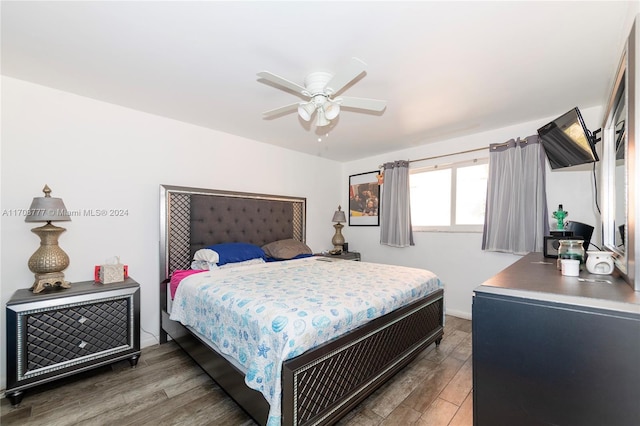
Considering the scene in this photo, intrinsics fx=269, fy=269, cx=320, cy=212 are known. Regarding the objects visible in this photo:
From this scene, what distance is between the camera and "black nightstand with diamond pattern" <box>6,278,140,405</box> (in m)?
1.87

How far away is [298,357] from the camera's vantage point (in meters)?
1.42

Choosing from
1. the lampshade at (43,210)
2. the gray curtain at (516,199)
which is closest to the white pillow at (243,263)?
the lampshade at (43,210)

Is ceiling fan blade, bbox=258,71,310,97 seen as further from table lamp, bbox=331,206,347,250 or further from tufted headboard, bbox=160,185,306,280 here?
table lamp, bbox=331,206,347,250

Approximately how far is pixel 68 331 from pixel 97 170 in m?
1.42

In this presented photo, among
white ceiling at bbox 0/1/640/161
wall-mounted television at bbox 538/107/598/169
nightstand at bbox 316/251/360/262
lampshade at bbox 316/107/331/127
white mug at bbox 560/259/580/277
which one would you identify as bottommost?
nightstand at bbox 316/251/360/262

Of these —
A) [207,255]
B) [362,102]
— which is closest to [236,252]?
[207,255]

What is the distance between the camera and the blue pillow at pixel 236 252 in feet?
9.75

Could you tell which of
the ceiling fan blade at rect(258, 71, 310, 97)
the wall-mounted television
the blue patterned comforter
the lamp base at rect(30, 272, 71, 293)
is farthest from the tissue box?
the wall-mounted television

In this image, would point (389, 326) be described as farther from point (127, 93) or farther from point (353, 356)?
point (127, 93)

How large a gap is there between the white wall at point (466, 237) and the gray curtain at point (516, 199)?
13 centimetres

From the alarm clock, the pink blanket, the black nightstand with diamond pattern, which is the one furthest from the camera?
the pink blanket

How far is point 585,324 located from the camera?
0.91 meters

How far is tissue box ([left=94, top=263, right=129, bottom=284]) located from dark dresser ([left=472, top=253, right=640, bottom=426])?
2806 mm

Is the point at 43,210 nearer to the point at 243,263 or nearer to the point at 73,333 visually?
the point at 73,333
